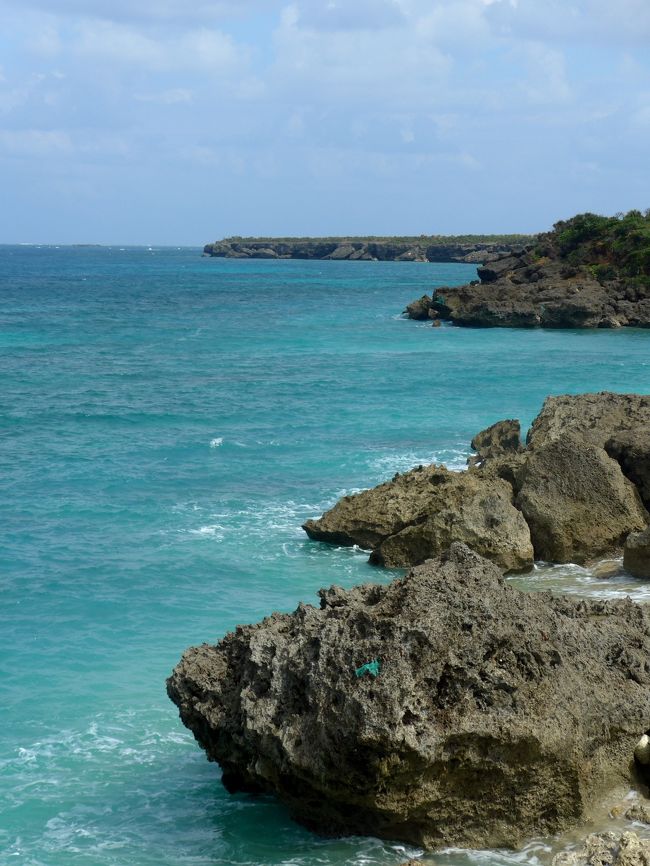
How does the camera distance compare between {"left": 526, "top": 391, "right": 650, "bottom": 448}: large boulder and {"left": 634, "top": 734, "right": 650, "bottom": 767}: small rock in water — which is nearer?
{"left": 634, "top": 734, "right": 650, "bottom": 767}: small rock in water

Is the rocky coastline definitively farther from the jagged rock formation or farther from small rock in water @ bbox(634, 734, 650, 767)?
the jagged rock formation

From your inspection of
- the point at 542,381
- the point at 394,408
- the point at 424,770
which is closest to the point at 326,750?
the point at 424,770

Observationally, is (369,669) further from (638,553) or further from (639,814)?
(638,553)

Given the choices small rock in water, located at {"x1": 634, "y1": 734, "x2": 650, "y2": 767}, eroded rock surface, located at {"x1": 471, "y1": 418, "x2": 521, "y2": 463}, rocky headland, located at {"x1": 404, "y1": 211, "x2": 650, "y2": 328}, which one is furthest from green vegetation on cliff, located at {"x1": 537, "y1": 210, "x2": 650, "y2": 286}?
small rock in water, located at {"x1": 634, "y1": 734, "x2": 650, "y2": 767}

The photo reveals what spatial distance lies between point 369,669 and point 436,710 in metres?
0.57

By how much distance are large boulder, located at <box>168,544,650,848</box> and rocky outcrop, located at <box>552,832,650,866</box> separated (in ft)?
2.46

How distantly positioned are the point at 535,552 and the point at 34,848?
9123mm

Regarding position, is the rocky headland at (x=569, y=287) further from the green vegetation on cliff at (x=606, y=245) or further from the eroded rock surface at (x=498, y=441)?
the eroded rock surface at (x=498, y=441)

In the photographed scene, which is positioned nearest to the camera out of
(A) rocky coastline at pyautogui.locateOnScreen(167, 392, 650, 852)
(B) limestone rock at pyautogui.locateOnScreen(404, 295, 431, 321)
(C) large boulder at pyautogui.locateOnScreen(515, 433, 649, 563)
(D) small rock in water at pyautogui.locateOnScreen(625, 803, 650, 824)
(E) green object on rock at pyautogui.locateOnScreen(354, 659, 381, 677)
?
(A) rocky coastline at pyautogui.locateOnScreen(167, 392, 650, 852)

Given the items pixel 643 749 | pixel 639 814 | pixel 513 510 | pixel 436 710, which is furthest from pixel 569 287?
pixel 436 710

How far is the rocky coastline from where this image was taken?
774 centimetres

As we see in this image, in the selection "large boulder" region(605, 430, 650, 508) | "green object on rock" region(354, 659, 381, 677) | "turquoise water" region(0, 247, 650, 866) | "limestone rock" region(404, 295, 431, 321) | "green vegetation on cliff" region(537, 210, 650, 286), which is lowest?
"turquoise water" region(0, 247, 650, 866)

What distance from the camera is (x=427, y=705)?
7.80 metres

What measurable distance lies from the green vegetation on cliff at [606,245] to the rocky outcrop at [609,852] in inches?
2278
